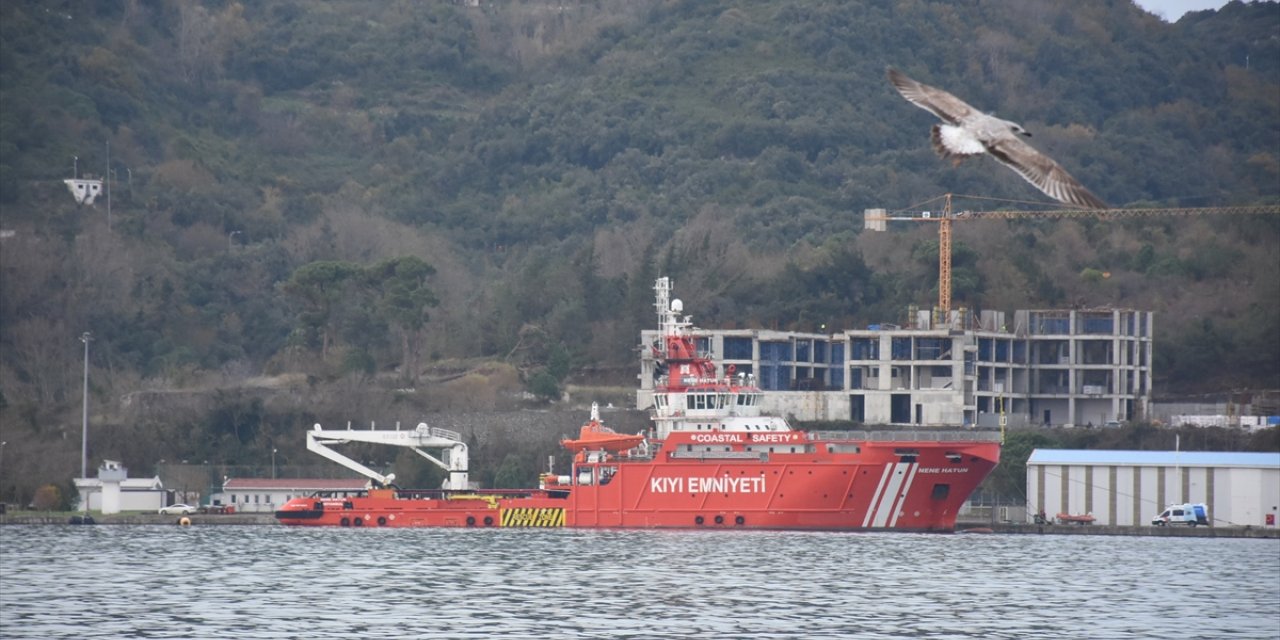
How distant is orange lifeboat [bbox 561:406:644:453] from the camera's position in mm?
63938

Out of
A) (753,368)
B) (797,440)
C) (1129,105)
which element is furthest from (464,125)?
(797,440)

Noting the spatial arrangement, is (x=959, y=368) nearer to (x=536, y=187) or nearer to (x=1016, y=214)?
(x=1016, y=214)

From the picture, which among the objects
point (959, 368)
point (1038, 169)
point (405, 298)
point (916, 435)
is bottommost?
point (916, 435)

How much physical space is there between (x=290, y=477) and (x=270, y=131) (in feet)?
183

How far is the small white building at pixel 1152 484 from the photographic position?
6538 centimetres

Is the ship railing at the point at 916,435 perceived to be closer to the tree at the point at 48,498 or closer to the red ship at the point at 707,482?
the red ship at the point at 707,482

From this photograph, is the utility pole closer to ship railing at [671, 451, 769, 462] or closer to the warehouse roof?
ship railing at [671, 451, 769, 462]

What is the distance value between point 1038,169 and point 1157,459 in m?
48.9

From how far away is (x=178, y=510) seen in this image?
7012 cm

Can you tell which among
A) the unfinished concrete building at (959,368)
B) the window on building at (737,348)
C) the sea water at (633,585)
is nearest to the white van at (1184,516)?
the sea water at (633,585)

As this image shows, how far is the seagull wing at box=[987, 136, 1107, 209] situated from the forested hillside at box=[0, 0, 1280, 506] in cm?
6082

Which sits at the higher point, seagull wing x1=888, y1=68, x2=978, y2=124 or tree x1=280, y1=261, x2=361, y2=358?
tree x1=280, y1=261, x2=361, y2=358

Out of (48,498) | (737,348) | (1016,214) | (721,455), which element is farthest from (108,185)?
(721,455)

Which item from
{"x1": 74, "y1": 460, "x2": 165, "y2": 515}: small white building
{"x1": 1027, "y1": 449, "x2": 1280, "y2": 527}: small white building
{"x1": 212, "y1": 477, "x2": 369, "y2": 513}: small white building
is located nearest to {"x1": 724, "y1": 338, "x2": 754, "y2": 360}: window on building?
{"x1": 212, "y1": 477, "x2": 369, "y2": 513}: small white building
